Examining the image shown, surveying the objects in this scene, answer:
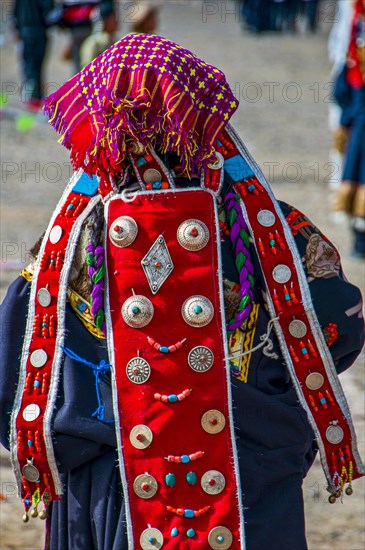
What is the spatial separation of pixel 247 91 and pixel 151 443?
40.7 ft

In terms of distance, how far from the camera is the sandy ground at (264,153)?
448cm

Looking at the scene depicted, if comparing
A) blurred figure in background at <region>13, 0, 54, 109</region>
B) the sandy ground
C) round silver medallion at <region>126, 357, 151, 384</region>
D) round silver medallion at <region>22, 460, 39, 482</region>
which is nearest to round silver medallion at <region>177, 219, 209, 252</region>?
round silver medallion at <region>126, 357, 151, 384</region>

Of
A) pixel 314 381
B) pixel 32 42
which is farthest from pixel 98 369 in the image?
pixel 32 42

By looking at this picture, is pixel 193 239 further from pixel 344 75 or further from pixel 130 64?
pixel 344 75

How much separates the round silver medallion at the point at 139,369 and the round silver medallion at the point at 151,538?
1.29 ft

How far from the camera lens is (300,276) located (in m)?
2.95

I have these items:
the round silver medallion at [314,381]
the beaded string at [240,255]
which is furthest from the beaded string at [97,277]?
the round silver medallion at [314,381]

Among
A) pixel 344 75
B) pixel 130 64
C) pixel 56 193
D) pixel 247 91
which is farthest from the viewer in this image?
pixel 247 91

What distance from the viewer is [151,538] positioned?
2824 millimetres

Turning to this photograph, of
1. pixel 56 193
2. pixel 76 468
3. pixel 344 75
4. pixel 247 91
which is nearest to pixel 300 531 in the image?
pixel 76 468

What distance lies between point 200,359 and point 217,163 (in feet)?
1.75

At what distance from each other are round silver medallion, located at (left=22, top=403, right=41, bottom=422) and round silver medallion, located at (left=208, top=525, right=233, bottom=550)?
0.56 meters

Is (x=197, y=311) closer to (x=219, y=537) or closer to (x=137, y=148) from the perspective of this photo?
(x=137, y=148)

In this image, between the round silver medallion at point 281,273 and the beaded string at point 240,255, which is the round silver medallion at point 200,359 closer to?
the beaded string at point 240,255
